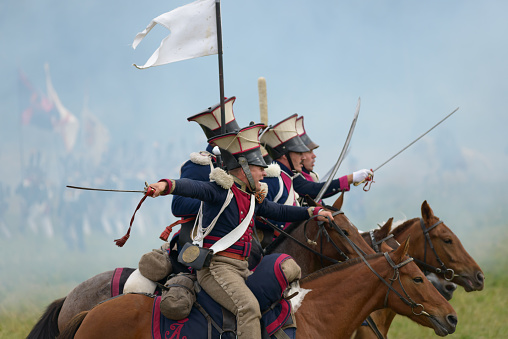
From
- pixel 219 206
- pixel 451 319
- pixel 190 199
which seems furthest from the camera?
pixel 190 199

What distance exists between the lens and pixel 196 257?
464 cm

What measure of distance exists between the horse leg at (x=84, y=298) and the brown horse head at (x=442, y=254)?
12.1ft

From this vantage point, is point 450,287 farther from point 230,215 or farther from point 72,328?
point 72,328

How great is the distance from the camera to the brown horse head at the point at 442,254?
23.6ft

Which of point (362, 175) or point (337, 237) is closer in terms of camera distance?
point (337, 237)

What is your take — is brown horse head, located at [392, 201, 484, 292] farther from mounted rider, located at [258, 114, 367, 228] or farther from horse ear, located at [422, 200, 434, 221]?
mounted rider, located at [258, 114, 367, 228]

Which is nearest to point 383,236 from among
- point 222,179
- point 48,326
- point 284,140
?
point 284,140

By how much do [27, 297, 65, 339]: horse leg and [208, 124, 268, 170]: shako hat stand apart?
2.43 meters

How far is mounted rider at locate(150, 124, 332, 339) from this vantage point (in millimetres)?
4602

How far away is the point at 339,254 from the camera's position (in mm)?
6277

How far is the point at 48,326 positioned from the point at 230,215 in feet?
7.69

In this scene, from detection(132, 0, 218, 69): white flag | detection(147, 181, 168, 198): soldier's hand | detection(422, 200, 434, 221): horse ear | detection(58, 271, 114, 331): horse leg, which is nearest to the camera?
detection(147, 181, 168, 198): soldier's hand

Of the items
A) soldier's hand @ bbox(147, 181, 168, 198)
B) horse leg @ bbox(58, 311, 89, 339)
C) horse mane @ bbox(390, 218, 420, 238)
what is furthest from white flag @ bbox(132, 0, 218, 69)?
horse mane @ bbox(390, 218, 420, 238)

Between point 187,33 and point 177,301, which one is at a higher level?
point 187,33
